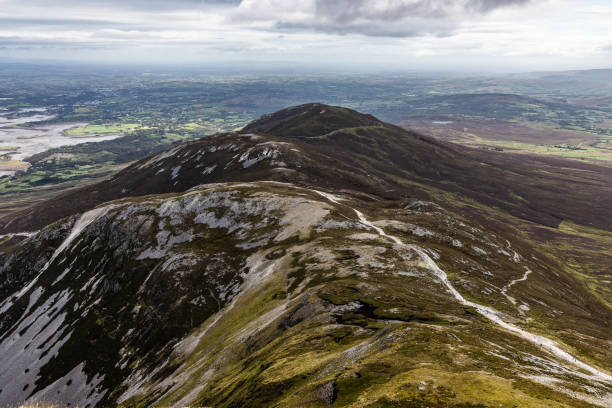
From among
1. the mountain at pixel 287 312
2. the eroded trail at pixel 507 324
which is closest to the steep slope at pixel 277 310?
the mountain at pixel 287 312

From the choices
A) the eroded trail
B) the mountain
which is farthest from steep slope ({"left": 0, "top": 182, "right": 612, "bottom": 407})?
the eroded trail

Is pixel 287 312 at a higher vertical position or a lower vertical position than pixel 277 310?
higher

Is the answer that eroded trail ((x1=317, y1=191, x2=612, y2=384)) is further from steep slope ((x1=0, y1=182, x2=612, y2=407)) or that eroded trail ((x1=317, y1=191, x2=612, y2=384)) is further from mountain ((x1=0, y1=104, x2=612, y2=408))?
steep slope ((x1=0, y1=182, x2=612, y2=407))

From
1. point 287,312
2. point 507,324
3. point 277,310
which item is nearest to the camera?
point 507,324

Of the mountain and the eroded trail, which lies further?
the eroded trail

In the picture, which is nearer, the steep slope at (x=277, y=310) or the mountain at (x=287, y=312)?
the mountain at (x=287, y=312)

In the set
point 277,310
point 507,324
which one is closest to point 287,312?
point 277,310

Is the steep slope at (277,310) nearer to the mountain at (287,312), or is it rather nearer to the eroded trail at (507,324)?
the mountain at (287,312)

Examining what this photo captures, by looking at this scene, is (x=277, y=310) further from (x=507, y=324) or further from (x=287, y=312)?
(x=507, y=324)
